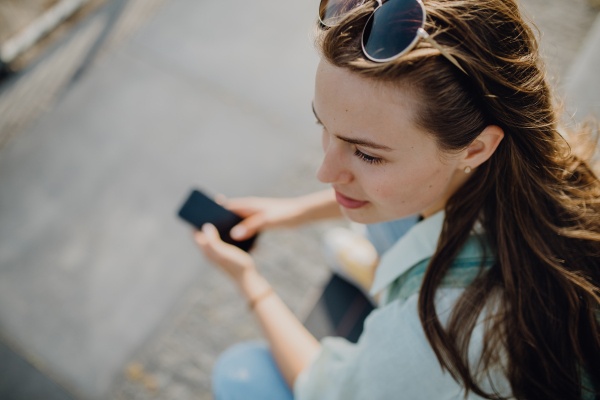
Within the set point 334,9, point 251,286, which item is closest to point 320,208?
point 251,286

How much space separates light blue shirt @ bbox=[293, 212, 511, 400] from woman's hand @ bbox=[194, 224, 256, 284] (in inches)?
21.4

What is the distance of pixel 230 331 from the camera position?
91.0 inches

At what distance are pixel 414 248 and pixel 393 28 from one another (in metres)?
0.77

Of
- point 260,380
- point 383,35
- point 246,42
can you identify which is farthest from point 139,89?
point 383,35

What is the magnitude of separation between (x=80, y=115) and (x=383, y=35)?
295 centimetres

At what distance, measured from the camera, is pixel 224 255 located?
1757 millimetres

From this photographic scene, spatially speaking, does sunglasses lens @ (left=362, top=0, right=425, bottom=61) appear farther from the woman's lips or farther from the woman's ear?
the woman's lips

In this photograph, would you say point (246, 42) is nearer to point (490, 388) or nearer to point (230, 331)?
point (230, 331)

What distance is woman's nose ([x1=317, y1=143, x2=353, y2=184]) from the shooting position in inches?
44.2

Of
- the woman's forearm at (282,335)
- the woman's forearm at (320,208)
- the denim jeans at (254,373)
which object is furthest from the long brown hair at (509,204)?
the woman's forearm at (320,208)

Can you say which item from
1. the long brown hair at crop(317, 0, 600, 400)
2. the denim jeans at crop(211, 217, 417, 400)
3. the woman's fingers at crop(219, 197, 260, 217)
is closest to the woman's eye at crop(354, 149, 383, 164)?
the long brown hair at crop(317, 0, 600, 400)

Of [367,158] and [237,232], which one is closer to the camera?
[367,158]

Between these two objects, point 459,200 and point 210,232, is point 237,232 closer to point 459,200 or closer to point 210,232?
point 210,232

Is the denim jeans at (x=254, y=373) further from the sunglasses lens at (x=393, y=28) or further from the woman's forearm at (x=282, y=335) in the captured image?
the sunglasses lens at (x=393, y=28)
